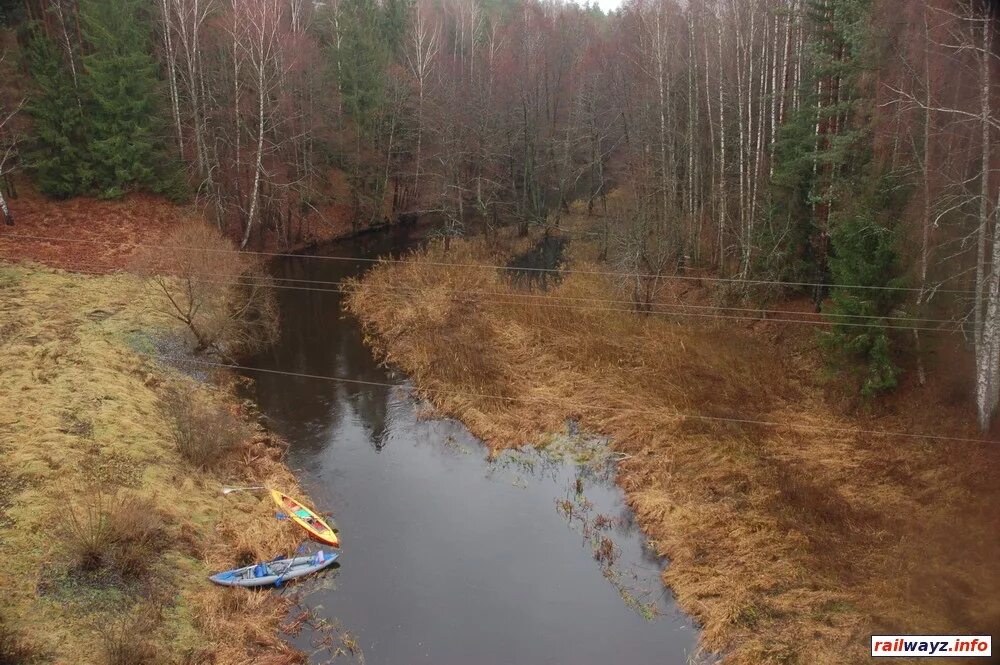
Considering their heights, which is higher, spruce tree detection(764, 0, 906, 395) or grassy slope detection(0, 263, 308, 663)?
spruce tree detection(764, 0, 906, 395)

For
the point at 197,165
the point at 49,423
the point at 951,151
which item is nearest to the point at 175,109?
the point at 197,165

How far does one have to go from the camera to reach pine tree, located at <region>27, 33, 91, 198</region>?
1156 inches

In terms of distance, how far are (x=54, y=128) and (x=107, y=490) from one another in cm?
2488

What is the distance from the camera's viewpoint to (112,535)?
11516mm

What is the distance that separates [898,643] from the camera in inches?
401

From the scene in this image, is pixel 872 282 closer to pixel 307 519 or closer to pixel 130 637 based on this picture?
pixel 307 519

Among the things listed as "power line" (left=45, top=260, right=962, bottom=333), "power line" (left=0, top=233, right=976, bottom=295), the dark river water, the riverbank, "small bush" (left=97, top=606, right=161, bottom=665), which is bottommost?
the dark river water

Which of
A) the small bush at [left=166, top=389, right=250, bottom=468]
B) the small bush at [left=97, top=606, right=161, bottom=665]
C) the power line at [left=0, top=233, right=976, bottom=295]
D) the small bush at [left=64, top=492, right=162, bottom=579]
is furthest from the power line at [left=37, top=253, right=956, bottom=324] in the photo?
the small bush at [left=97, top=606, right=161, bottom=665]

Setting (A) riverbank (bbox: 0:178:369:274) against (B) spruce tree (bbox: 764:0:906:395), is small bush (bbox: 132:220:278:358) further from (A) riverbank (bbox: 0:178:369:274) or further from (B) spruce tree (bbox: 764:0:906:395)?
(B) spruce tree (bbox: 764:0:906:395)

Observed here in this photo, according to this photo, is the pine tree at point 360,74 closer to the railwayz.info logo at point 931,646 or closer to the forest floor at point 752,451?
the forest floor at point 752,451

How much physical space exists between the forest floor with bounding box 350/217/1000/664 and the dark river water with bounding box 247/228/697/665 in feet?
2.88

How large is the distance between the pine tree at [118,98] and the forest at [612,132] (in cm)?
14

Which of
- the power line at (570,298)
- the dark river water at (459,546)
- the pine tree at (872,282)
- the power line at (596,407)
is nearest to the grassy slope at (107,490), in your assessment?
the dark river water at (459,546)

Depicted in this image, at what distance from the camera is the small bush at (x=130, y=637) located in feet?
30.9
